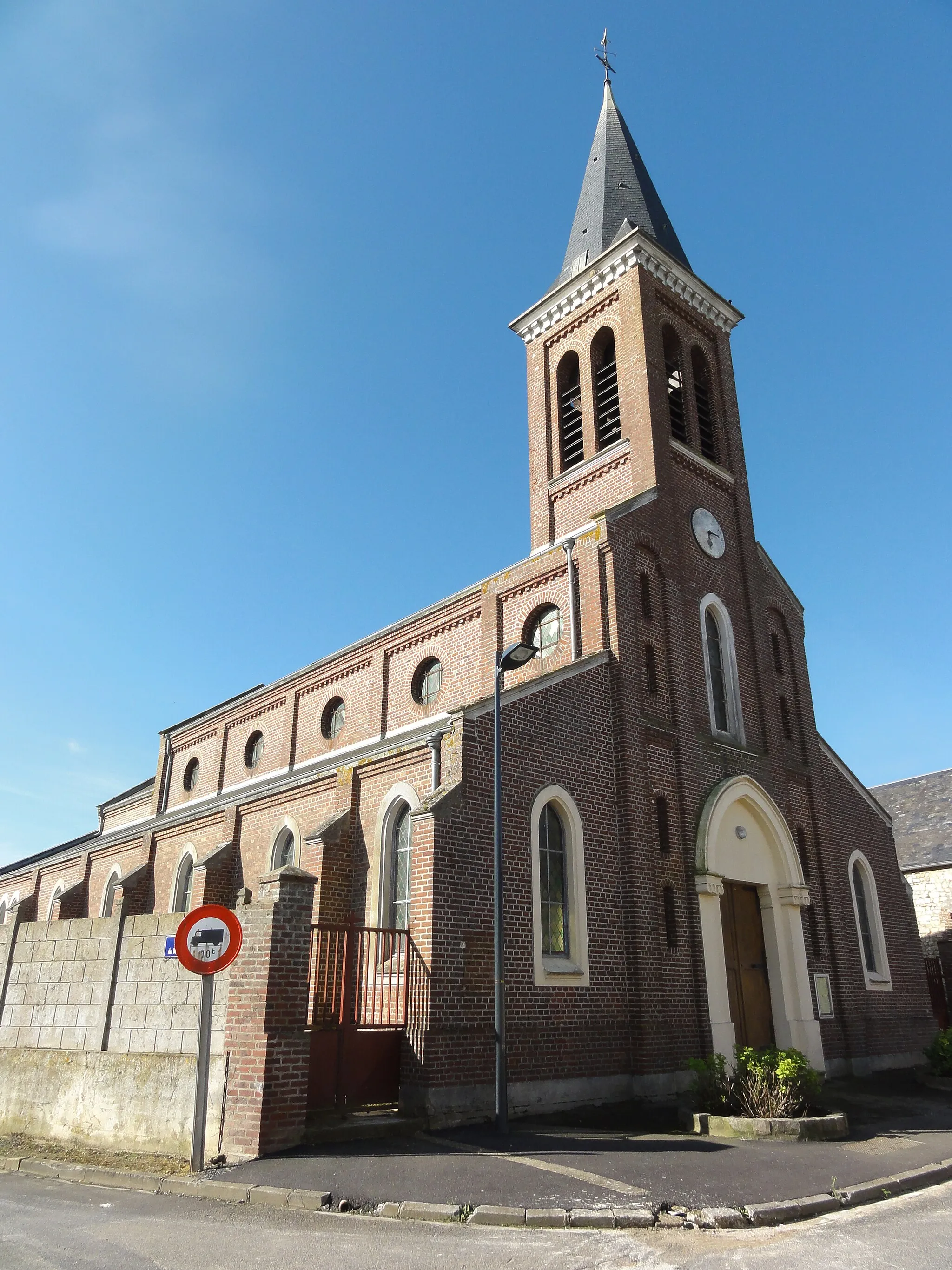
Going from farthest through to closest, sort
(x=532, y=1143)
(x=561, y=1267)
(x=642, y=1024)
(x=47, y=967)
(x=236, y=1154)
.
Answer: (x=642, y=1024) → (x=47, y=967) → (x=532, y=1143) → (x=236, y=1154) → (x=561, y=1267)

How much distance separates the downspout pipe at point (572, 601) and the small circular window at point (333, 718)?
862cm

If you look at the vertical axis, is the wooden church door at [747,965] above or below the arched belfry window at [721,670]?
below

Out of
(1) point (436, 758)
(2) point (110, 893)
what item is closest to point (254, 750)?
(2) point (110, 893)

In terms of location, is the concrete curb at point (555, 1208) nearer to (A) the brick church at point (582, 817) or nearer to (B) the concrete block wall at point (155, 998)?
(A) the brick church at point (582, 817)

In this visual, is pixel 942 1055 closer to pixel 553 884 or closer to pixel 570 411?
pixel 553 884

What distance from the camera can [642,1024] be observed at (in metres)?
14.1

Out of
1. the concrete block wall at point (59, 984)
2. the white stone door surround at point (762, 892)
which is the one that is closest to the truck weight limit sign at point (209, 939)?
the concrete block wall at point (59, 984)

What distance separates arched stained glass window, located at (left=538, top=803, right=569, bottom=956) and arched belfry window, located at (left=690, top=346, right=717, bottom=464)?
1078 centimetres

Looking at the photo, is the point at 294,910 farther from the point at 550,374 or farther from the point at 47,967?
the point at 550,374

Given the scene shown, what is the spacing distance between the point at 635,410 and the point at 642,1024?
1266cm

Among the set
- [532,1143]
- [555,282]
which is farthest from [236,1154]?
[555,282]

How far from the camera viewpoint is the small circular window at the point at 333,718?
926 inches

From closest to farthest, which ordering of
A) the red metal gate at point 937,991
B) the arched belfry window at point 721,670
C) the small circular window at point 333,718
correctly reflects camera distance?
the arched belfry window at point 721,670 → the red metal gate at point 937,991 → the small circular window at point 333,718

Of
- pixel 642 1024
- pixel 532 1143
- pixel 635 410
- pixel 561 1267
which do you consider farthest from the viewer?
pixel 635 410
